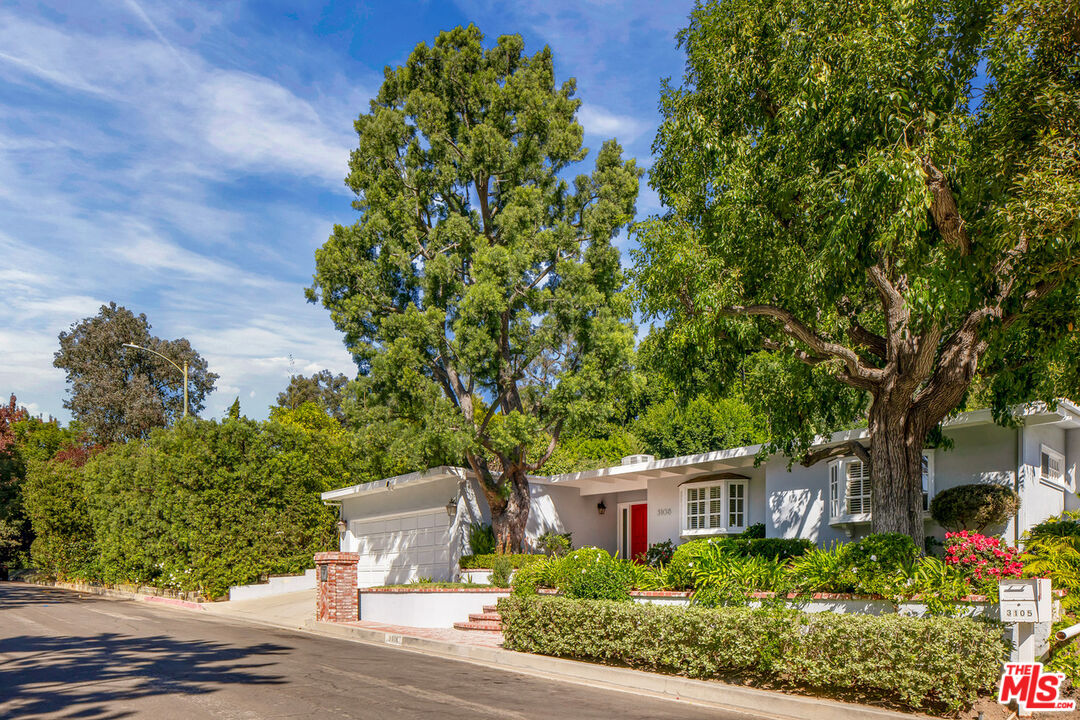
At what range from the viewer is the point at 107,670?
11.3 m

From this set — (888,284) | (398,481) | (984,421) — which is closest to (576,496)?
(398,481)

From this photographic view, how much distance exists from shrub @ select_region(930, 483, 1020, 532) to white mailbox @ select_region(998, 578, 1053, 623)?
550cm

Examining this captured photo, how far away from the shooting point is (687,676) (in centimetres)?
1050

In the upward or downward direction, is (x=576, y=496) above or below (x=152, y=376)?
below

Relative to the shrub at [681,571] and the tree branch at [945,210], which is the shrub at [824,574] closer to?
the shrub at [681,571]

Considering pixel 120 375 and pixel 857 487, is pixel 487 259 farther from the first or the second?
pixel 120 375

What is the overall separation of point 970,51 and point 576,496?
16.1 m

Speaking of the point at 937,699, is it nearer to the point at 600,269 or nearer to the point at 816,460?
the point at 816,460

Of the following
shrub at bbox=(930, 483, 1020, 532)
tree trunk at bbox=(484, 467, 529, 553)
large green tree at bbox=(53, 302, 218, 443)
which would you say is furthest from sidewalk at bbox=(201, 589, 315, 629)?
large green tree at bbox=(53, 302, 218, 443)

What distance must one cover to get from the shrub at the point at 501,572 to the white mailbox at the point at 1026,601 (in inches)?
450

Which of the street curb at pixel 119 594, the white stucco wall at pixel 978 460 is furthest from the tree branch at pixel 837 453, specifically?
the street curb at pixel 119 594

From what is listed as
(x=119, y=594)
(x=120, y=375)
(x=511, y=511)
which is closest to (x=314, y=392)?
(x=120, y=375)

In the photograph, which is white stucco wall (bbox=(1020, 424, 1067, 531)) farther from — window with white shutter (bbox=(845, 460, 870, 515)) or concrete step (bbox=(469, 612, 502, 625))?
concrete step (bbox=(469, 612, 502, 625))

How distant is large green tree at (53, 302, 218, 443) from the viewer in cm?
5159
